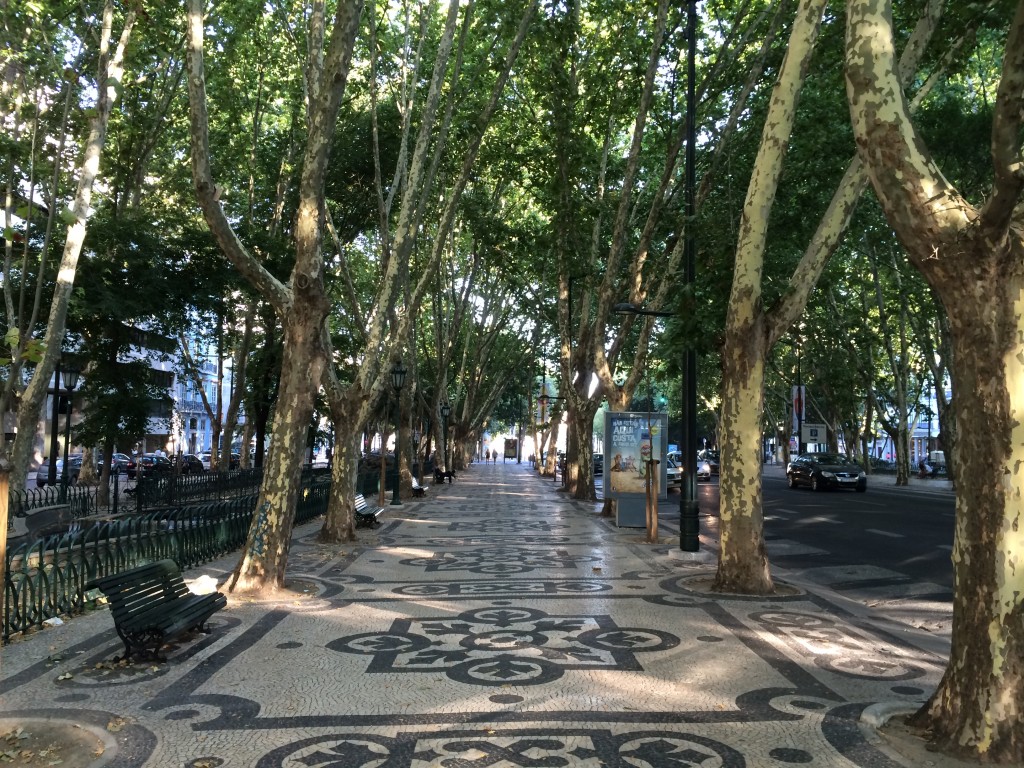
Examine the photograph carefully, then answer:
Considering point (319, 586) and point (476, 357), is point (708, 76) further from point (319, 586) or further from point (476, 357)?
point (476, 357)

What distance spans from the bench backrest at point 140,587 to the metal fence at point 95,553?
1.90 ft

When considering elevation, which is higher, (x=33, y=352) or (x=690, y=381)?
(x=690, y=381)

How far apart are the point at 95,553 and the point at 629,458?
10.3 m

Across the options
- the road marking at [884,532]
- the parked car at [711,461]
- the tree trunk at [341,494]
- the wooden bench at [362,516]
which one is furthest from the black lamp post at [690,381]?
the parked car at [711,461]

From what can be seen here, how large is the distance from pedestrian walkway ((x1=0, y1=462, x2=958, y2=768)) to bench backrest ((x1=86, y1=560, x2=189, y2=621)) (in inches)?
18.5

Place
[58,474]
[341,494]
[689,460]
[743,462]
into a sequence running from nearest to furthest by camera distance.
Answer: [743,462]
[689,460]
[341,494]
[58,474]

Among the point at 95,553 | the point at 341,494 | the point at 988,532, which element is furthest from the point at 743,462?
the point at 341,494

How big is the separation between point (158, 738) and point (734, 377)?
6495 millimetres

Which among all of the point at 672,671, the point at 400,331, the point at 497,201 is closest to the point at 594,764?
the point at 672,671

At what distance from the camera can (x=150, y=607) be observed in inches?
245

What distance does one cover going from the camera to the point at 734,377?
8.78m

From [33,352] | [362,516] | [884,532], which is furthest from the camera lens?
[362,516]

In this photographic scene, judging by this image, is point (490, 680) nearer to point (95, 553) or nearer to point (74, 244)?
point (95, 553)

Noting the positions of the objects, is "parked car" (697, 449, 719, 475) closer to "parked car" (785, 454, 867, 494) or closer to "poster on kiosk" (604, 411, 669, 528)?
"parked car" (785, 454, 867, 494)
